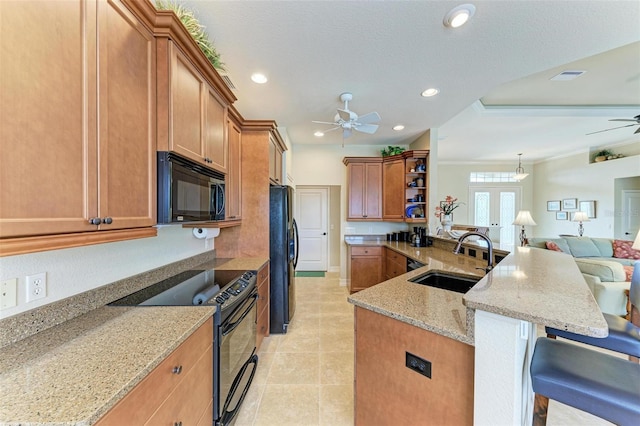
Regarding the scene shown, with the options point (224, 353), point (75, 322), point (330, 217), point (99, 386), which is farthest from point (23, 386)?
point (330, 217)

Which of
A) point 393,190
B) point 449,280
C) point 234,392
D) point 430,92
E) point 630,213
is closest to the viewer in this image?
point 234,392

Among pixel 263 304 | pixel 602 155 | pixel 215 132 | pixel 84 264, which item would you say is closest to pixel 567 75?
pixel 215 132

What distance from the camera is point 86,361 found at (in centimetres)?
84

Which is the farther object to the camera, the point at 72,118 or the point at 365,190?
the point at 365,190

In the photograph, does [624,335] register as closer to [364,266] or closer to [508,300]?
[508,300]

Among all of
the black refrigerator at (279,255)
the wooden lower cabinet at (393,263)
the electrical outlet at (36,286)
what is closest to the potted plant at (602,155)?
the wooden lower cabinet at (393,263)

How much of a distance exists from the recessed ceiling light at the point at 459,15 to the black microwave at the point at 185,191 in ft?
6.27

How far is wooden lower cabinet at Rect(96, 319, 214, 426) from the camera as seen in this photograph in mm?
791

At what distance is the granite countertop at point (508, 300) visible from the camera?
2.75 ft

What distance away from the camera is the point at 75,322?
1.12m

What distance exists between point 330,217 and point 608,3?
4549 mm

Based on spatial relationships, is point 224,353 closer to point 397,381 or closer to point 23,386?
point 23,386

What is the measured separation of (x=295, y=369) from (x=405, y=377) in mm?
1330

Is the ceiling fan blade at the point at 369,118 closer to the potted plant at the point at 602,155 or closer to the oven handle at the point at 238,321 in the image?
the oven handle at the point at 238,321
